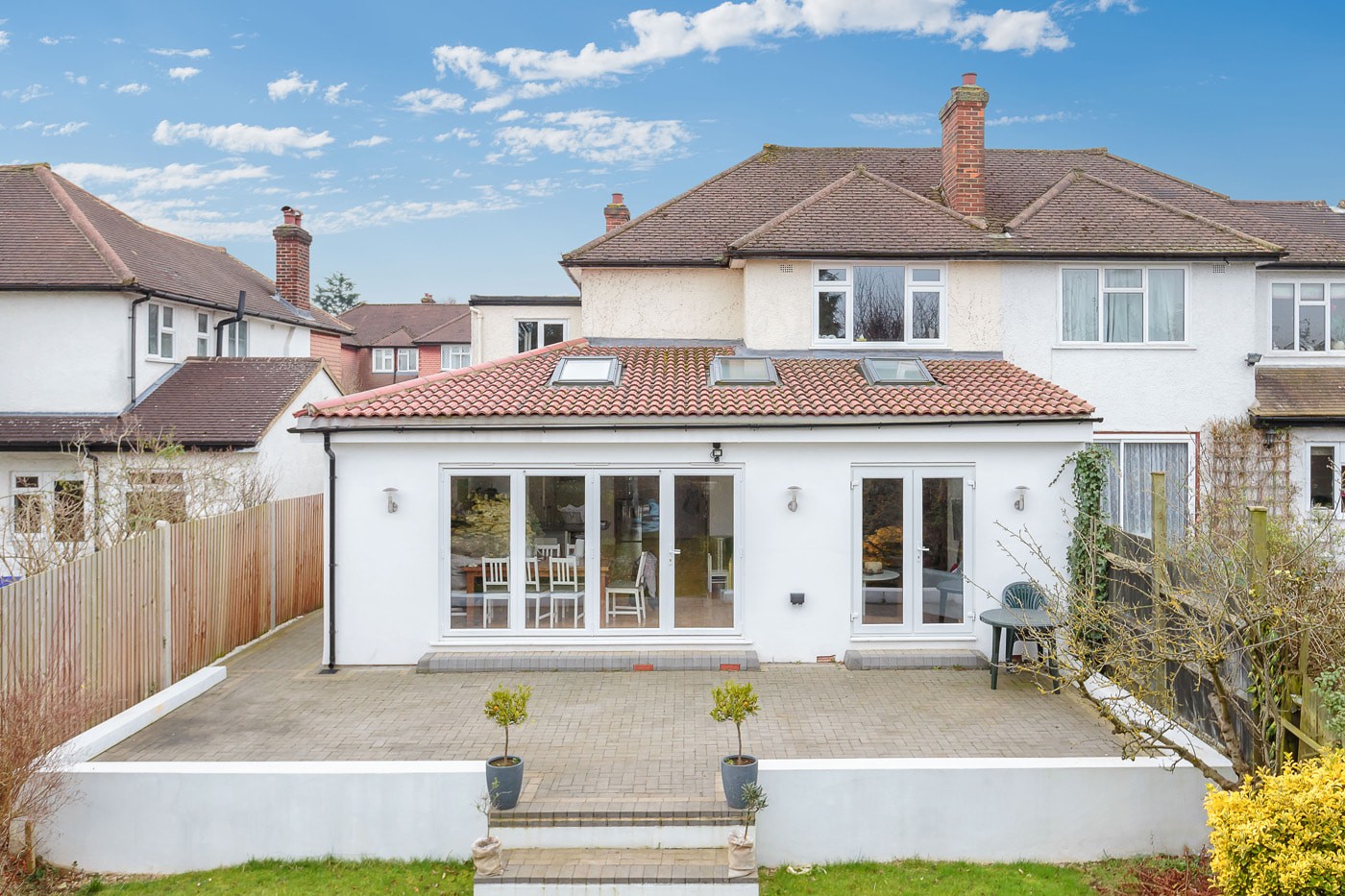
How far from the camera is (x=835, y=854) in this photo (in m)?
8.01

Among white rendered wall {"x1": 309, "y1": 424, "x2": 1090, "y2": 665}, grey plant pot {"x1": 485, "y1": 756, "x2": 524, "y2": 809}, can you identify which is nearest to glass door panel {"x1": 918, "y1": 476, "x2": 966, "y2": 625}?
white rendered wall {"x1": 309, "y1": 424, "x2": 1090, "y2": 665}

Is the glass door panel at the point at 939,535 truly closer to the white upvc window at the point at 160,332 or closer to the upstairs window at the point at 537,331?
the upstairs window at the point at 537,331

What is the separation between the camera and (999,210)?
18.7 meters

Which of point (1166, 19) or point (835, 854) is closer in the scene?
point (835, 854)

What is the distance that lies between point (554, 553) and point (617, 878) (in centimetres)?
594

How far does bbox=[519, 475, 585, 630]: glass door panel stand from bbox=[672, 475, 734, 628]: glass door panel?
149cm

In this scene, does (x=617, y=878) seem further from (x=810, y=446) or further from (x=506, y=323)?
(x=506, y=323)

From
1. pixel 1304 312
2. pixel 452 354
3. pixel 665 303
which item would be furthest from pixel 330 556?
pixel 452 354

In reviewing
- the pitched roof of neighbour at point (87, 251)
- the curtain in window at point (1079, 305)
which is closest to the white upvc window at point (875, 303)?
the curtain in window at point (1079, 305)

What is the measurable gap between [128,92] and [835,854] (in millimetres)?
33698

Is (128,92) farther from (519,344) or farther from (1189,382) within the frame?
(1189,382)

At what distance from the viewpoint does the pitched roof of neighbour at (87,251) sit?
68.0 ft

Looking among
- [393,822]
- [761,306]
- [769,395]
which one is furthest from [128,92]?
[393,822]

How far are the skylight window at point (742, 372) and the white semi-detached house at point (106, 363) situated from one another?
11.9 metres
